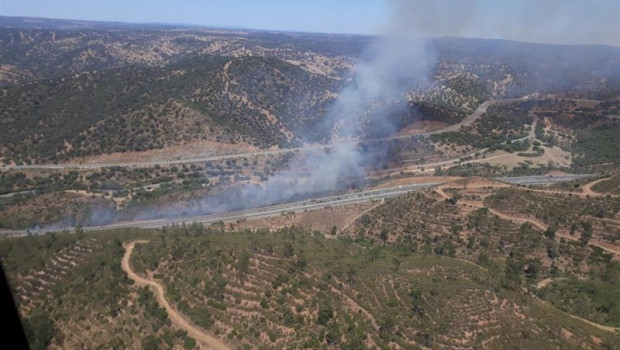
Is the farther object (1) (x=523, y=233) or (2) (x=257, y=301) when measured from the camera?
(1) (x=523, y=233)

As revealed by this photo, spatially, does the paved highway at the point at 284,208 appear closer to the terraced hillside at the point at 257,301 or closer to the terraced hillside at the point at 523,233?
the terraced hillside at the point at 523,233

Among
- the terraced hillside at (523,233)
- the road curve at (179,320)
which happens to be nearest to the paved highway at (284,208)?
the terraced hillside at (523,233)

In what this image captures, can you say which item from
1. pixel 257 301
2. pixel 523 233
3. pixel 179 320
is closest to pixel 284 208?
pixel 523 233

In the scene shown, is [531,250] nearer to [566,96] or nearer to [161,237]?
[161,237]

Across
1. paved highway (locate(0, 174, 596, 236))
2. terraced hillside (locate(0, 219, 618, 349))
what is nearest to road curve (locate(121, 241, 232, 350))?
terraced hillside (locate(0, 219, 618, 349))

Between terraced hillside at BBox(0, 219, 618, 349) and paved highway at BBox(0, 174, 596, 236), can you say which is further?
paved highway at BBox(0, 174, 596, 236)

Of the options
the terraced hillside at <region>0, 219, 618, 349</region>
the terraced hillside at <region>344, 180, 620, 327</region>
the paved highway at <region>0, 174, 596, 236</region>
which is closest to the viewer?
the terraced hillside at <region>0, 219, 618, 349</region>

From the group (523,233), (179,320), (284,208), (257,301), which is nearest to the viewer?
(179,320)

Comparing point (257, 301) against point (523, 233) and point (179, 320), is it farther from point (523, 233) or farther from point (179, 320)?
point (523, 233)

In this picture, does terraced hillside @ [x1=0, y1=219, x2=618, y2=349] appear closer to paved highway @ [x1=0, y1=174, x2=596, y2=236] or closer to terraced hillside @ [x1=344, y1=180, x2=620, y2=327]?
terraced hillside @ [x1=344, y1=180, x2=620, y2=327]

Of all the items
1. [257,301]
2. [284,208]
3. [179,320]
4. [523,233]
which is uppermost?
[257,301]

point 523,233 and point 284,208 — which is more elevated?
point 523,233

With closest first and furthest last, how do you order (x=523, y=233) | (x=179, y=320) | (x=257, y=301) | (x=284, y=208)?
(x=179, y=320), (x=257, y=301), (x=523, y=233), (x=284, y=208)
